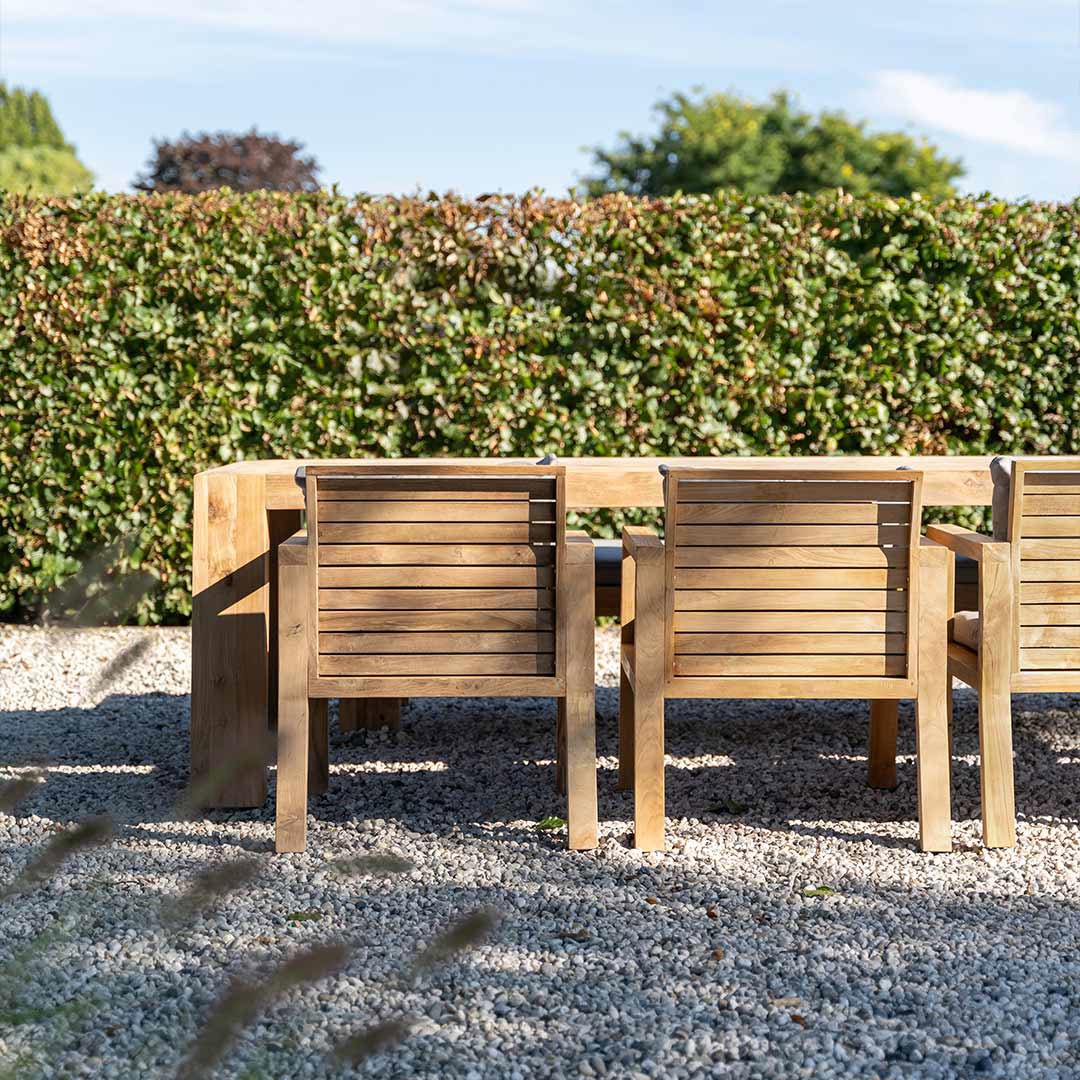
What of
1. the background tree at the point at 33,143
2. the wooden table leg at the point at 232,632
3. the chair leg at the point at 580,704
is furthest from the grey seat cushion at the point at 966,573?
the background tree at the point at 33,143

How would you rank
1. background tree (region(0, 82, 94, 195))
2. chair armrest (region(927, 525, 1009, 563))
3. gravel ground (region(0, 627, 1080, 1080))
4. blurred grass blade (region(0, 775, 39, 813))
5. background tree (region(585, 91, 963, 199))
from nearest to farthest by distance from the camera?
blurred grass blade (region(0, 775, 39, 813)) → gravel ground (region(0, 627, 1080, 1080)) → chair armrest (region(927, 525, 1009, 563)) → background tree (region(585, 91, 963, 199)) → background tree (region(0, 82, 94, 195))

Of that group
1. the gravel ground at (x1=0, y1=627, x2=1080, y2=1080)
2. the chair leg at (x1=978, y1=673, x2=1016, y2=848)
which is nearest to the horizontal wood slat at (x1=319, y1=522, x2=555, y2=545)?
the gravel ground at (x1=0, y1=627, x2=1080, y2=1080)

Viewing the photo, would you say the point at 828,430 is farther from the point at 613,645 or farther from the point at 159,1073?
the point at 159,1073

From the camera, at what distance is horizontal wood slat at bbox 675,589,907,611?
2.98 m

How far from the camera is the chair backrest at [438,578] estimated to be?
2920 mm

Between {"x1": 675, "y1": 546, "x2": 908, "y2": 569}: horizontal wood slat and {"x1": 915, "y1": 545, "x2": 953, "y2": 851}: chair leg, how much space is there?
3.7 inches

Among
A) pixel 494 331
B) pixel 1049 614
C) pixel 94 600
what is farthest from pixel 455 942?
pixel 494 331

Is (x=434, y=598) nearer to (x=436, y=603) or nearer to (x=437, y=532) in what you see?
(x=436, y=603)

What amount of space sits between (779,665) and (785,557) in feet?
0.87

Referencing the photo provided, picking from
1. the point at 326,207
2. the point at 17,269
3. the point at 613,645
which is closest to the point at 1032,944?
the point at 613,645

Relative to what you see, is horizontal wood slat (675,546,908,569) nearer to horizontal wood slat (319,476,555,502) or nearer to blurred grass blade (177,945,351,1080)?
horizontal wood slat (319,476,555,502)

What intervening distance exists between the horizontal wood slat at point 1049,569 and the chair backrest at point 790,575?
0.31m

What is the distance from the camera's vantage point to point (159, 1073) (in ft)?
6.08

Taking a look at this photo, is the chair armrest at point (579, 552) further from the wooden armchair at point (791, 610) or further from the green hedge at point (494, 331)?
the green hedge at point (494, 331)
